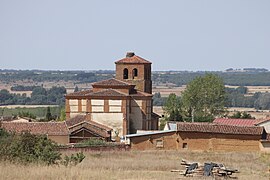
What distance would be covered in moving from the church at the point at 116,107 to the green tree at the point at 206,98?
2349 cm

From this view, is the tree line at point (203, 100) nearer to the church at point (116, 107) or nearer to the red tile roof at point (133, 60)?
the red tile roof at point (133, 60)

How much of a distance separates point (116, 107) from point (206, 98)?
3030cm

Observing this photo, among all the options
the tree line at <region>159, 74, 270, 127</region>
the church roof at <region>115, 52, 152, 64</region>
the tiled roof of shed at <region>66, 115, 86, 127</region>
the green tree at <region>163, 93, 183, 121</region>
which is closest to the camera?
the tiled roof of shed at <region>66, 115, 86, 127</region>

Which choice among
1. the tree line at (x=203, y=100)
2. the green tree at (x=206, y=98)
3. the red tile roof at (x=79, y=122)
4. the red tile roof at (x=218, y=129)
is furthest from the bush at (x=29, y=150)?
the green tree at (x=206, y=98)

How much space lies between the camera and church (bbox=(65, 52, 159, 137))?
200 ft

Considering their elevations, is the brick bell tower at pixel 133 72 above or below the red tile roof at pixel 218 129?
above

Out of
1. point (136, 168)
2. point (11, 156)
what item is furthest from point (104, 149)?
point (11, 156)

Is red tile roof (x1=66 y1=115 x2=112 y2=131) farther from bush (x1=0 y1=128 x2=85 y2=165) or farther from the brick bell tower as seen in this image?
bush (x1=0 y1=128 x2=85 y2=165)

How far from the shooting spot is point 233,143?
51.6 m

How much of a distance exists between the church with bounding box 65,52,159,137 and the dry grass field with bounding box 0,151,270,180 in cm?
1589

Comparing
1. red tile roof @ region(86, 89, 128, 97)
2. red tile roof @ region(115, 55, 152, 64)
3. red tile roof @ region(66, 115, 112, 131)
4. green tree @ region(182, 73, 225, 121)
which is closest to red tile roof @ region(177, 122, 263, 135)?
red tile roof @ region(66, 115, 112, 131)

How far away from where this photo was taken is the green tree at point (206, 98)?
294 ft

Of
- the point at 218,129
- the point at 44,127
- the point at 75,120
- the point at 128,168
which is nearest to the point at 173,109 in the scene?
the point at 75,120

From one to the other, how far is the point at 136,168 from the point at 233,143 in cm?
2071
